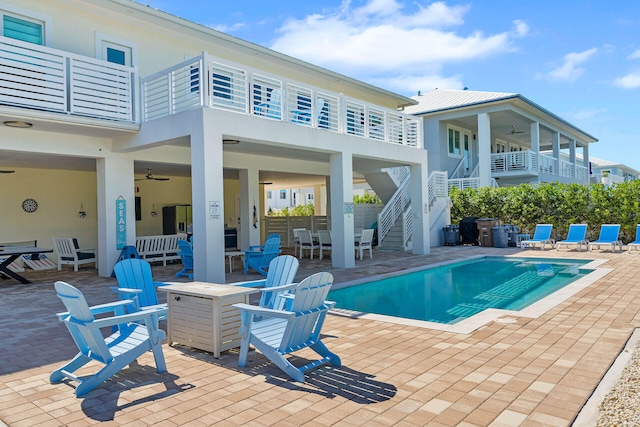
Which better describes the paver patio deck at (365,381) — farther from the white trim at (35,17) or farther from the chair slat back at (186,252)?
the white trim at (35,17)

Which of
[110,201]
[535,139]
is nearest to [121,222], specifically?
[110,201]

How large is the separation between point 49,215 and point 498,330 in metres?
14.9

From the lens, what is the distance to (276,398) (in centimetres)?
395

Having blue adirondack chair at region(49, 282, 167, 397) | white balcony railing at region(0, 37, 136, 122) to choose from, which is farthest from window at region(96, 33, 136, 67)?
blue adirondack chair at region(49, 282, 167, 397)

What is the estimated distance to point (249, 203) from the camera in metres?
15.6

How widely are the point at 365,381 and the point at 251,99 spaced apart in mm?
7456

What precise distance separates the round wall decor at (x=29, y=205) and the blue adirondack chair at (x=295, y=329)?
44.0ft

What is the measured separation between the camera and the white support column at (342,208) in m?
12.7

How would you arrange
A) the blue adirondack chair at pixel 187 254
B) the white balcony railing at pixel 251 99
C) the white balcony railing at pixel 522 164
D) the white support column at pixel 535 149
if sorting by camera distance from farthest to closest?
the white support column at pixel 535 149
the white balcony railing at pixel 522 164
the blue adirondack chair at pixel 187 254
the white balcony railing at pixel 251 99

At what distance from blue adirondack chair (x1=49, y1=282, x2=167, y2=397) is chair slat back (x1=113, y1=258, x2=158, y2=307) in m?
0.69

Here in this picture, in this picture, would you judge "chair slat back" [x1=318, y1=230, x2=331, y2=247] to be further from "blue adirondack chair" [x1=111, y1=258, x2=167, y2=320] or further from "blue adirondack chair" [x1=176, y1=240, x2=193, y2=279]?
"blue adirondack chair" [x1=111, y1=258, x2=167, y2=320]

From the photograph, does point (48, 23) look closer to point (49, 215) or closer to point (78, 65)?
point (78, 65)

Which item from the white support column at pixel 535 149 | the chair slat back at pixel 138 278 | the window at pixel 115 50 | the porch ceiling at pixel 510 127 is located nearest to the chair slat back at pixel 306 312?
the chair slat back at pixel 138 278

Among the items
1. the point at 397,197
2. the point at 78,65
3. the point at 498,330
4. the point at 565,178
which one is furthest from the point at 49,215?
the point at 565,178
